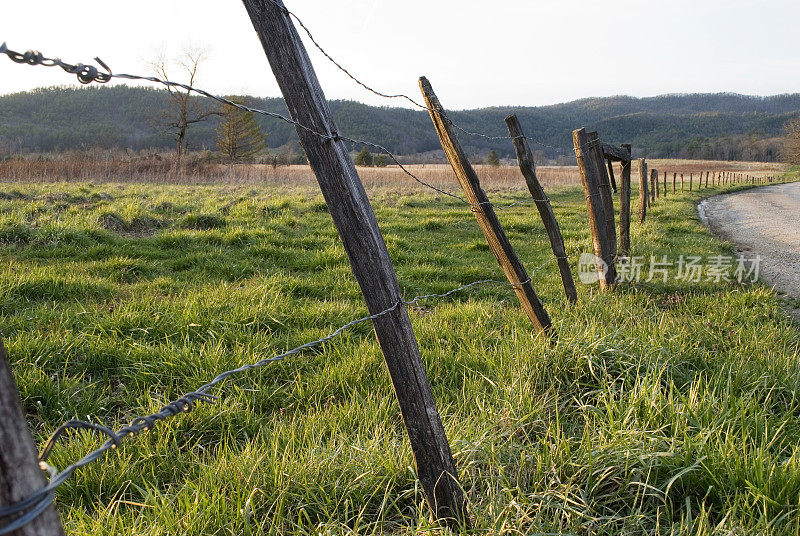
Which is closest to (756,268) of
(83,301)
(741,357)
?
(741,357)

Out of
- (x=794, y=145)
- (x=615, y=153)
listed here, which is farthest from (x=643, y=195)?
(x=794, y=145)

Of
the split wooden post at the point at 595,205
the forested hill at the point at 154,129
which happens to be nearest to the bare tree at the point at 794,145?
the forested hill at the point at 154,129

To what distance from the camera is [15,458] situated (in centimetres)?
86

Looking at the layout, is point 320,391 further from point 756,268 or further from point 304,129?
point 756,268

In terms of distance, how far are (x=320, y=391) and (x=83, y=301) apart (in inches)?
124

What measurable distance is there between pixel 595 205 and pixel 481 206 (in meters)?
2.63

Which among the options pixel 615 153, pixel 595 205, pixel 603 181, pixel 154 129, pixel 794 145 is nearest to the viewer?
pixel 595 205

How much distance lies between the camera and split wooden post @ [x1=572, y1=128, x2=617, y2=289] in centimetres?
582

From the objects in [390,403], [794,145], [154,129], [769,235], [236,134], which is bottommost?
[769,235]

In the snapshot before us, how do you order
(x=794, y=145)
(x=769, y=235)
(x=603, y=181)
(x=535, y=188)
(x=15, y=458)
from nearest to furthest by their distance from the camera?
(x=15, y=458) → (x=535, y=188) → (x=603, y=181) → (x=769, y=235) → (x=794, y=145)

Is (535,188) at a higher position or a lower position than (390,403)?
higher

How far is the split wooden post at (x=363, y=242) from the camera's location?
1.79 metres

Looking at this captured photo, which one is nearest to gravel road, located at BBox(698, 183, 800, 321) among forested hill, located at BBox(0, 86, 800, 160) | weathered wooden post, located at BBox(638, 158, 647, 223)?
weathered wooden post, located at BBox(638, 158, 647, 223)

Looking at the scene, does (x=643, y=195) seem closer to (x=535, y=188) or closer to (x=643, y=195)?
(x=643, y=195)
